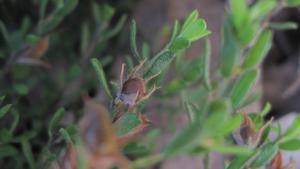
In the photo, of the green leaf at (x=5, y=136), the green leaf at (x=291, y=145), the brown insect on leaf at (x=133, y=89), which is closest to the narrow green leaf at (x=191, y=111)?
the brown insect on leaf at (x=133, y=89)

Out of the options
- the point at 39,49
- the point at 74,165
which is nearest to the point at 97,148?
the point at 74,165

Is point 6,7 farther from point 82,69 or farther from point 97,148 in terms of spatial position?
point 97,148

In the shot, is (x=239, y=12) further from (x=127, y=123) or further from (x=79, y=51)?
(x=79, y=51)

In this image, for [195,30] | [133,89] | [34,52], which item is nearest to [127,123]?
[133,89]

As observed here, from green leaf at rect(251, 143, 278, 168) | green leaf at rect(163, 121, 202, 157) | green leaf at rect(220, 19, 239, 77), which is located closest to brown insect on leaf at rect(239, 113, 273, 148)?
green leaf at rect(251, 143, 278, 168)

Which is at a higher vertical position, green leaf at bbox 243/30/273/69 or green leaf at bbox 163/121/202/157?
green leaf at bbox 243/30/273/69

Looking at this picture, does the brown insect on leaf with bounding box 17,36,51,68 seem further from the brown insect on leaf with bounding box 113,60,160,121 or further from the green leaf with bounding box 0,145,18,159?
the brown insect on leaf with bounding box 113,60,160,121
